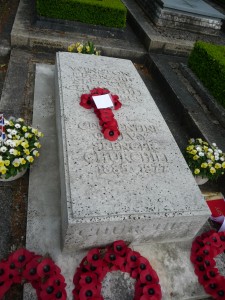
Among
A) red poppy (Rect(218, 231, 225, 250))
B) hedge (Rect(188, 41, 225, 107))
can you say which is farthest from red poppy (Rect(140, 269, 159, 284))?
hedge (Rect(188, 41, 225, 107))

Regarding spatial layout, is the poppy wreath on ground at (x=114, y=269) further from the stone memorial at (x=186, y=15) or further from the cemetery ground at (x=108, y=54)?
the stone memorial at (x=186, y=15)

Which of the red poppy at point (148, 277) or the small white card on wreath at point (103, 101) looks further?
the small white card on wreath at point (103, 101)

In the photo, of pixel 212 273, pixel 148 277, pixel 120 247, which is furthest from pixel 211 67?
pixel 148 277

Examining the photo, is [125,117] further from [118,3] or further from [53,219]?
[118,3]

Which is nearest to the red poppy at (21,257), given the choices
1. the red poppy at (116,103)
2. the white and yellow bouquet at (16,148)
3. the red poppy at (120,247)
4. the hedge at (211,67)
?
the red poppy at (120,247)

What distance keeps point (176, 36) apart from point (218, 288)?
548cm

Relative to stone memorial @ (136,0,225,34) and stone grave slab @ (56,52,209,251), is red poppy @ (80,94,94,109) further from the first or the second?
stone memorial @ (136,0,225,34)

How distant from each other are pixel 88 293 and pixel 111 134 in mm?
1502

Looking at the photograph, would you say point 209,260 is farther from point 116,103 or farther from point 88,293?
point 116,103

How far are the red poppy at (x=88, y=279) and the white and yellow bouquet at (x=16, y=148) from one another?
1.21m

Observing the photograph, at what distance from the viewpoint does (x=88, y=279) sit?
2207 millimetres

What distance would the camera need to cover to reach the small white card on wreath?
324cm

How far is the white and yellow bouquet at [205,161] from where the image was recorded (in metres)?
3.23

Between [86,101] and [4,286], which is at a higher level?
[86,101]
